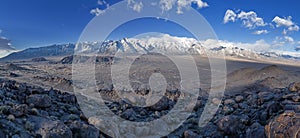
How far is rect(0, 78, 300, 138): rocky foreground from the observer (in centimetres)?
529

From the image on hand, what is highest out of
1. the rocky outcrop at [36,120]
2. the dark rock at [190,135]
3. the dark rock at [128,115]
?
the rocky outcrop at [36,120]

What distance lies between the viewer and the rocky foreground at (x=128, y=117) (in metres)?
5.29

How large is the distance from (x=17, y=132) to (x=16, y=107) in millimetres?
1110

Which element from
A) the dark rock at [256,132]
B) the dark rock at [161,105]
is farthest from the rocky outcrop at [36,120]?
the dark rock at [256,132]

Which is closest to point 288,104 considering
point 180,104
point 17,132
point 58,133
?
point 180,104

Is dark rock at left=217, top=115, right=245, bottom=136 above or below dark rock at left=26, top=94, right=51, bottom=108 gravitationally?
below

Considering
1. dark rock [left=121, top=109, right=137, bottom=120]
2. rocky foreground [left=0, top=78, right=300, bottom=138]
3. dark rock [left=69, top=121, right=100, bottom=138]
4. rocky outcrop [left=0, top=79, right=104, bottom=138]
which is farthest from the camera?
dark rock [left=121, top=109, right=137, bottom=120]

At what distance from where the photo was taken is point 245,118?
7.18 m

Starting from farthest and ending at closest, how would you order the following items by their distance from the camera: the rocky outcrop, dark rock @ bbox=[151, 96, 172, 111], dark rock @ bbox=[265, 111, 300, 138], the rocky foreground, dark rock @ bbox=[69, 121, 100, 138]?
1. dark rock @ bbox=[151, 96, 172, 111]
2. dark rock @ bbox=[69, 121, 100, 138]
3. the rocky foreground
4. the rocky outcrop
5. dark rock @ bbox=[265, 111, 300, 138]

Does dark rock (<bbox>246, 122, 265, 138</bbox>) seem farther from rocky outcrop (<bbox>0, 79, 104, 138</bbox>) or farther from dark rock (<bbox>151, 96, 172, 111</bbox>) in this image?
dark rock (<bbox>151, 96, 172, 111</bbox>)

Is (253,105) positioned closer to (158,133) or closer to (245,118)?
(245,118)

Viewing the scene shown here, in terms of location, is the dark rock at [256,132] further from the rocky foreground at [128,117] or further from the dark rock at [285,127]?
the dark rock at [285,127]

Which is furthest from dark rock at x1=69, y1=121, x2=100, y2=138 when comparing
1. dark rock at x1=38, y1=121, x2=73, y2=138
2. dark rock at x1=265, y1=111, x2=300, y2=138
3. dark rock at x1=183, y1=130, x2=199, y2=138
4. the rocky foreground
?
dark rock at x1=265, y1=111, x2=300, y2=138

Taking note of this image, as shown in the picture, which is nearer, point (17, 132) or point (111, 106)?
point (17, 132)
